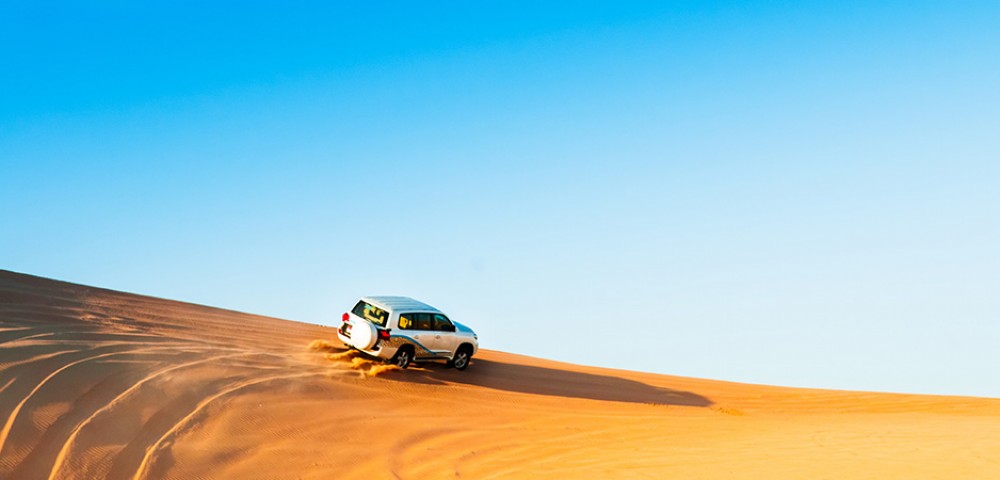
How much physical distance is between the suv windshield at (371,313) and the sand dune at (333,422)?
1006mm

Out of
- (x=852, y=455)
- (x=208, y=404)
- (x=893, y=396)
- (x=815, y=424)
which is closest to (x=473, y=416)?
(x=208, y=404)

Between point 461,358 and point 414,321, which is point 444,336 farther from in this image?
point 461,358

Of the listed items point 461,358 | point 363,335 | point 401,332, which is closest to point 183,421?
point 363,335

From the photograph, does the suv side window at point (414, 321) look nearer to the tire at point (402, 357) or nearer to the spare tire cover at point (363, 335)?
the tire at point (402, 357)

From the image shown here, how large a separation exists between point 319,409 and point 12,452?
4750 millimetres

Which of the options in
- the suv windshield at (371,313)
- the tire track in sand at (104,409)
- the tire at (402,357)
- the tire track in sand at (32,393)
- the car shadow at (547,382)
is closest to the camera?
the tire track in sand at (104,409)

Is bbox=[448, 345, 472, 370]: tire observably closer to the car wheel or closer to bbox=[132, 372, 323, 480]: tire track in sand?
the car wheel

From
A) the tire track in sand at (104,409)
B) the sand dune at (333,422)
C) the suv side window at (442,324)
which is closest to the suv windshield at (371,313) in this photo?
the sand dune at (333,422)

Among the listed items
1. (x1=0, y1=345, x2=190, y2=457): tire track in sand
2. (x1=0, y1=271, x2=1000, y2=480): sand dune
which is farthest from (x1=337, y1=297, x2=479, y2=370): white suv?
(x1=0, y1=345, x2=190, y2=457): tire track in sand

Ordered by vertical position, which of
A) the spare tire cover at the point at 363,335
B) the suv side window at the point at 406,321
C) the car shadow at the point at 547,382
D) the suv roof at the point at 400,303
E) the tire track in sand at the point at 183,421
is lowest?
the tire track in sand at the point at 183,421

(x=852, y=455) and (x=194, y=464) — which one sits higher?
(x=852, y=455)

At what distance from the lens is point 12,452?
11156 mm

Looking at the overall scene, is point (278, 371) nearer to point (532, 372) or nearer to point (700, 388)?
point (532, 372)

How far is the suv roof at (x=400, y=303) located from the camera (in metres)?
18.3
